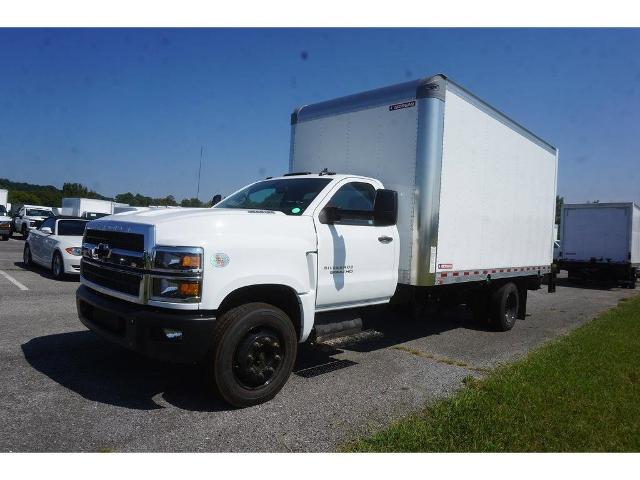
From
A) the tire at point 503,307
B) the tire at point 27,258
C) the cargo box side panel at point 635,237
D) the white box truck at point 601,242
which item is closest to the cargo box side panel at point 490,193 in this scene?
the tire at point 503,307

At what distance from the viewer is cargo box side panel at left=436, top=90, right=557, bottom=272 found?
19.5ft

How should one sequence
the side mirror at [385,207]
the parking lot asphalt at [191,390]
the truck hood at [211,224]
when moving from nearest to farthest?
the parking lot asphalt at [191,390], the truck hood at [211,224], the side mirror at [385,207]

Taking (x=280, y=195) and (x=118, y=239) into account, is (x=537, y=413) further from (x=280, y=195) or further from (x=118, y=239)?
(x=118, y=239)

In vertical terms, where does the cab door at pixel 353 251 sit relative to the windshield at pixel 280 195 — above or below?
below

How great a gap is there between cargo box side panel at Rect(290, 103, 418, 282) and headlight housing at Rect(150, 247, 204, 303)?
2756 mm

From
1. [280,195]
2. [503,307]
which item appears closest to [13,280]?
[280,195]

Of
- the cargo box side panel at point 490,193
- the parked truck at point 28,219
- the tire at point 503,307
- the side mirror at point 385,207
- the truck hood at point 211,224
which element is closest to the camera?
the truck hood at point 211,224

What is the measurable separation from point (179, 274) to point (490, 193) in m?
Result: 5.07

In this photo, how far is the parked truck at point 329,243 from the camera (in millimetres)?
3736

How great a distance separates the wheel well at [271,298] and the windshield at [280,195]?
2.74ft

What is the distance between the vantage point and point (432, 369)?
217 inches

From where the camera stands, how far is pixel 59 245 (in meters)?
11.2

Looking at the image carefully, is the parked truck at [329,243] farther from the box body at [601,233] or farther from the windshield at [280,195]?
the box body at [601,233]

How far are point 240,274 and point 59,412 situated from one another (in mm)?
1777
